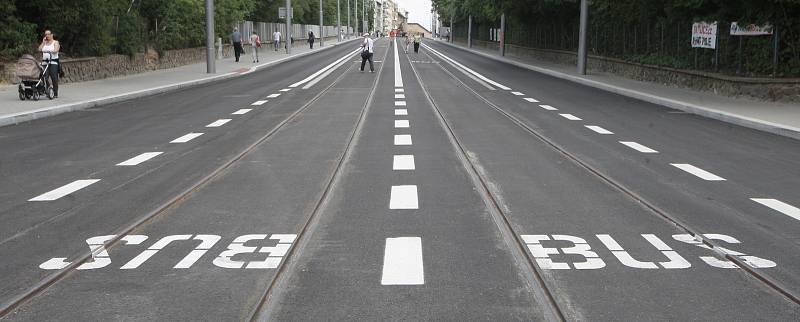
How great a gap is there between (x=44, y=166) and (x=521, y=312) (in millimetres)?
7679

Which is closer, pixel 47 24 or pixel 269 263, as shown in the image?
pixel 269 263

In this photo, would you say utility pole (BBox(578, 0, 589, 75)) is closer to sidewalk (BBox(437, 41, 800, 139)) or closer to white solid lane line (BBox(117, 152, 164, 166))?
sidewalk (BBox(437, 41, 800, 139))

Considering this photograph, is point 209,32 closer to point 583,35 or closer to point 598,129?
point 583,35

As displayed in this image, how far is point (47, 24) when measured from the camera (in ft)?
83.3

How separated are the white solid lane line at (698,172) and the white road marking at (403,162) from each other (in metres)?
3.50

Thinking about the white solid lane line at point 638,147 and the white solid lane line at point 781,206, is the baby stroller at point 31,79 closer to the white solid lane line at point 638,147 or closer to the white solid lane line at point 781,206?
the white solid lane line at point 638,147

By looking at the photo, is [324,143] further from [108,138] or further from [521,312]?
[521,312]

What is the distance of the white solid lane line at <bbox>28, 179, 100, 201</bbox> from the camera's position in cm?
809

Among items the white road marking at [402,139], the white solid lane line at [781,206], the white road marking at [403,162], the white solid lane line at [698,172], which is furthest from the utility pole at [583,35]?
the white solid lane line at [781,206]

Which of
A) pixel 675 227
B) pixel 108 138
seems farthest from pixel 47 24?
pixel 675 227

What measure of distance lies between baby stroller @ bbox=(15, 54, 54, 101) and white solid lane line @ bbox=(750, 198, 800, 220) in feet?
54.8

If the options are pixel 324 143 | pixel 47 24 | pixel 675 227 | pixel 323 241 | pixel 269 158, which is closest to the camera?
pixel 323 241

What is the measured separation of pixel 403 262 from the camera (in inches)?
226

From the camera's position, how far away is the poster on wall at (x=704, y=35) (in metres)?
23.6
